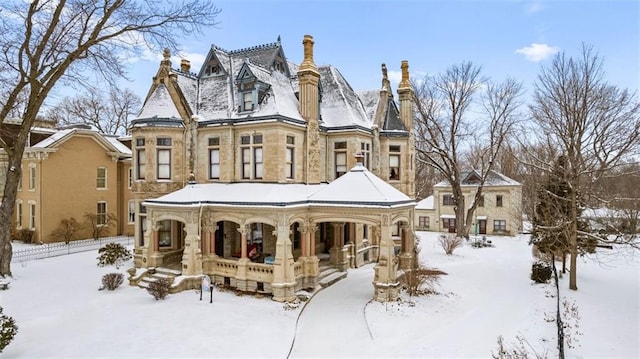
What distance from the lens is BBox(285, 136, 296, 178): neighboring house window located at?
63.2 feet

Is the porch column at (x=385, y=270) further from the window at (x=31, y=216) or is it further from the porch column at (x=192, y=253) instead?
the window at (x=31, y=216)

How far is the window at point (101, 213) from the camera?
105 ft

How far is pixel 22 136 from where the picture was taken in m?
18.9

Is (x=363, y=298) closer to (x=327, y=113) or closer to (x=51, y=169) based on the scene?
(x=327, y=113)

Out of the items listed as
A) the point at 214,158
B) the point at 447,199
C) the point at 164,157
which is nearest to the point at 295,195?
the point at 214,158

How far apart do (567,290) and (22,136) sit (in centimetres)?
2726

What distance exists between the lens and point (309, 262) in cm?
1788

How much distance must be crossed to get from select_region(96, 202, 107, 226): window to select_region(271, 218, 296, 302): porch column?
22.2 meters

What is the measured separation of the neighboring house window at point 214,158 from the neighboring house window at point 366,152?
8059 millimetres

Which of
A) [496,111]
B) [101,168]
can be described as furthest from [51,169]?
[496,111]

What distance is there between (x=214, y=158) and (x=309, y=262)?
7.59 m

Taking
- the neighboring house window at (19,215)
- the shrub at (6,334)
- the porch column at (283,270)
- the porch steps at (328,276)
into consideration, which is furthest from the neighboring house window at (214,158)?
the neighboring house window at (19,215)

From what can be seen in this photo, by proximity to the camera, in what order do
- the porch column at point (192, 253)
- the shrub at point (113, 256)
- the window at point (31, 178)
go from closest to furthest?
the porch column at point (192, 253)
the shrub at point (113, 256)
the window at point (31, 178)

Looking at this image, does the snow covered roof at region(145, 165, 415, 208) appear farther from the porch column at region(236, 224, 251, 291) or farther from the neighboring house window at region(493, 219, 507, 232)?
the neighboring house window at region(493, 219, 507, 232)
